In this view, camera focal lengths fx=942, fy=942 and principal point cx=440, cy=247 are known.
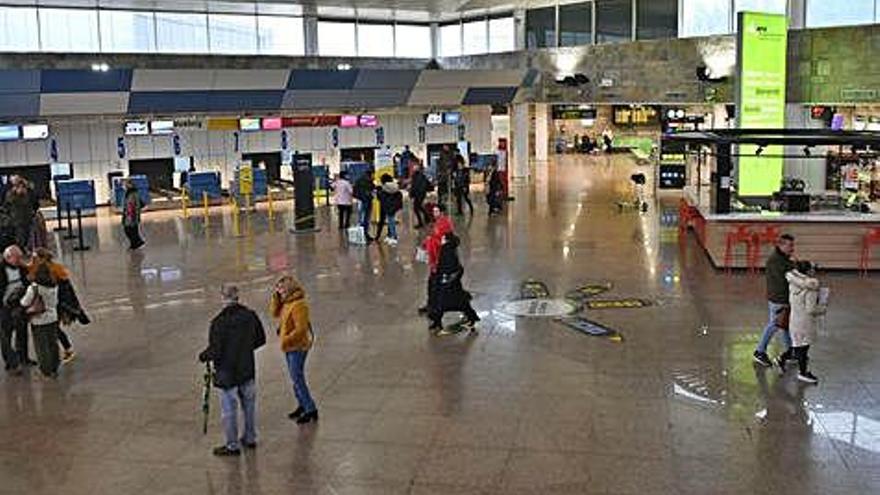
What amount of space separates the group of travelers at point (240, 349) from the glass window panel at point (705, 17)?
82.0ft

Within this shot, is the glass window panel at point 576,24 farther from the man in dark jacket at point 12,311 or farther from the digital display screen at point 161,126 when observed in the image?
the man in dark jacket at point 12,311

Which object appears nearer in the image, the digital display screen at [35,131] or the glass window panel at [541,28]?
the digital display screen at [35,131]

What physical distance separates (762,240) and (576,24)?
19.8 meters

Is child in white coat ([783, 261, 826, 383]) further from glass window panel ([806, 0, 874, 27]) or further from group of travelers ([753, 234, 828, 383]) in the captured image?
glass window panel ([806, 0, 874, 27])

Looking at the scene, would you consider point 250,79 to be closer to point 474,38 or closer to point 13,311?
point 474,38

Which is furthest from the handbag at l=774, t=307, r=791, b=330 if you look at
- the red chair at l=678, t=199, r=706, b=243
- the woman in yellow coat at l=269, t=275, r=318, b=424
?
the red chair at l=678, t=199, r=706, b=243

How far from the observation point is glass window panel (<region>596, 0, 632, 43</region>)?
32.9m

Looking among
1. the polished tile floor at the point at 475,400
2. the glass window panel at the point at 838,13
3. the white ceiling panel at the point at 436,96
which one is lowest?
the polished tile floor at the point at 475,400

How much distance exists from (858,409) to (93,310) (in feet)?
34.4

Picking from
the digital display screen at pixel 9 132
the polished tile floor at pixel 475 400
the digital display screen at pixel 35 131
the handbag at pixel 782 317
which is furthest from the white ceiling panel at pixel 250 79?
the handbag at pixel 782 317

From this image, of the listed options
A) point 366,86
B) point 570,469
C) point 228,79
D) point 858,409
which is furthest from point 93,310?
point 366,86

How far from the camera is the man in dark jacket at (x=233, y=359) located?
25.9 feet

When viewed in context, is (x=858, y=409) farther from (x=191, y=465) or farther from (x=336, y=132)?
(x=336, y=132)

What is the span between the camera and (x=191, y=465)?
789 cm
